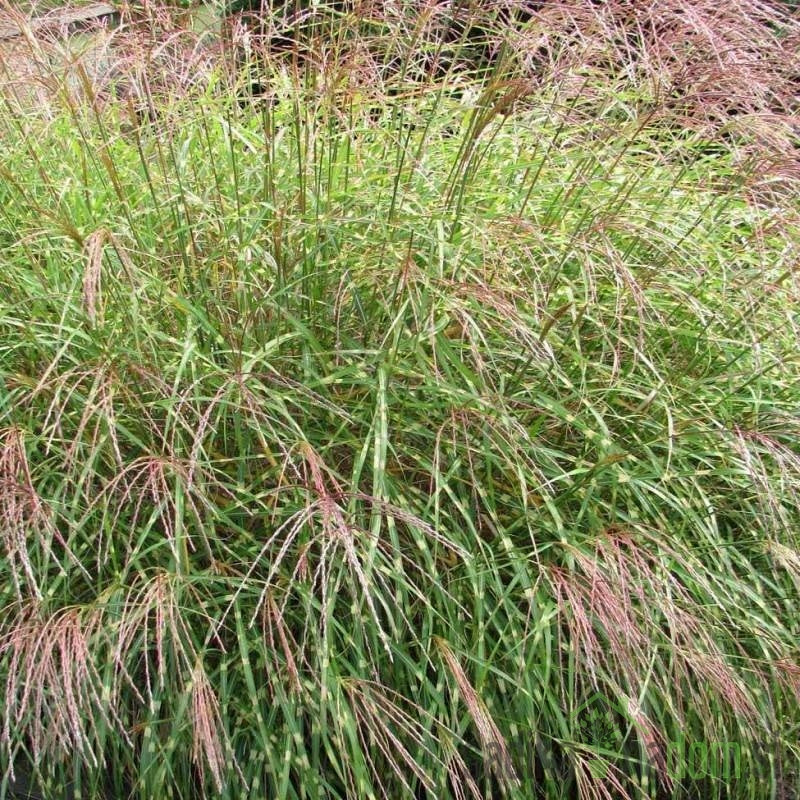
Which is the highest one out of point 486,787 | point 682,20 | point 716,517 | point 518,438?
point 682,20

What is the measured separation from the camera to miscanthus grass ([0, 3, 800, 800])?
222 centimetres

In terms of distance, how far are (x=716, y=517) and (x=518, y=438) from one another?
0.62 m

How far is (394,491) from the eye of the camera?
2.46 meters

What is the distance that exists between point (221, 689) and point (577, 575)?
801 millimetres

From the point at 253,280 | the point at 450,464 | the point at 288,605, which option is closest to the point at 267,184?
the point at 253,280

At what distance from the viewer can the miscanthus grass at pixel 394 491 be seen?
7.29ft

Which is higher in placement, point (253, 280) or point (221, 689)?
point (253, 280)

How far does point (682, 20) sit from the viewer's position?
2.75 meters

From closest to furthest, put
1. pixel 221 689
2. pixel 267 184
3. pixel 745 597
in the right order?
1. pixel 221 689
2. pixel 745 597
3. pixel 267 184

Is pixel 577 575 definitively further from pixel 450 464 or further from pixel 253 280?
pixel 253 280

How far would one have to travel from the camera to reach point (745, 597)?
2.62 metres

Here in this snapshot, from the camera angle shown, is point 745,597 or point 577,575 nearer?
point 577,575

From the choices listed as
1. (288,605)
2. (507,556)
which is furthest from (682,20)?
(288,605)

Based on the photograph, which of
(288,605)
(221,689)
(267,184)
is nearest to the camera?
(221,689)
